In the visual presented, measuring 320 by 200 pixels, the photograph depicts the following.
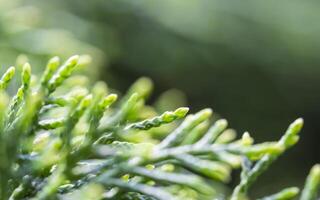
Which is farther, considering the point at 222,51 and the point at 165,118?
the point at 222,51

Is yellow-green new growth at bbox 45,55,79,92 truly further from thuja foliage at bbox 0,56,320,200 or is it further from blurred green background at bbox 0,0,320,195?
blurred green background at bbox 0,0,320,195

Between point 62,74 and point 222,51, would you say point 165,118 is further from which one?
point 222,51

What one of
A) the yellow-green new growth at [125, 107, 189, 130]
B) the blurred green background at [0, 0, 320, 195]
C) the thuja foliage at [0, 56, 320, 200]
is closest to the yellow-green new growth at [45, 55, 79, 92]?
the thuja foliage at [0, 56, 320, 200]

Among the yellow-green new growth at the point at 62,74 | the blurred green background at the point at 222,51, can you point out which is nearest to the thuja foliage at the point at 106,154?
the yellow-green new growth at the point at 62,74

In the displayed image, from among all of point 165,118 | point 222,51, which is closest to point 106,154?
point 165,118

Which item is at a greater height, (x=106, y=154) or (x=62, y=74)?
(x=62, y=74)

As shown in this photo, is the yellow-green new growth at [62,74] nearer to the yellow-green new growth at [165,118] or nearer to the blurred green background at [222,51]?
the yellow-green new growth at [165,118]

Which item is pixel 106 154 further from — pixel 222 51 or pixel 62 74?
pixel 222 51

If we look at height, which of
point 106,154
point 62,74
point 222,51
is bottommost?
point 106,154
